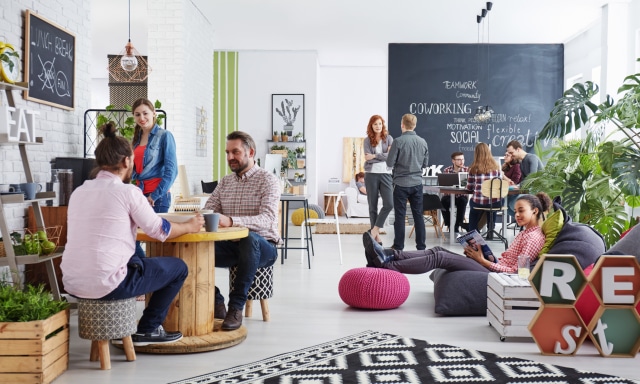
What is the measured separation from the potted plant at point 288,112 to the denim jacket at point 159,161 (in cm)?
901

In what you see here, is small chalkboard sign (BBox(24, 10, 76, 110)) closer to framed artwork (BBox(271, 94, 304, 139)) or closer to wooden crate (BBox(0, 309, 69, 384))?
wooden crate (BBox(0, 309, 69, 384))

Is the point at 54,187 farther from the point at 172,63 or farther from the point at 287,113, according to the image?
the point at 287,113

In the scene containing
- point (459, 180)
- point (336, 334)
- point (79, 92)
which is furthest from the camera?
point (459, 180)

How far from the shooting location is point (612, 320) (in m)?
3.84

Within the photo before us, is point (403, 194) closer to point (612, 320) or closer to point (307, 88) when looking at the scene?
point (612, 320)

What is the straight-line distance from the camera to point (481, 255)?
→ 203 inches

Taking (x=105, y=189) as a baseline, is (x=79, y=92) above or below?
above

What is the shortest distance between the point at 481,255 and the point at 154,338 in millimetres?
2498

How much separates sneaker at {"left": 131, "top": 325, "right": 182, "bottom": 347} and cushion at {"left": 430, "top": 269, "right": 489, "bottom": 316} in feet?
6.33

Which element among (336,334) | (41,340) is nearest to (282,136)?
(336,334)

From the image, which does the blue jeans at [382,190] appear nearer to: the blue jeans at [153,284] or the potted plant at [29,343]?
the blue jeans at [153,284]

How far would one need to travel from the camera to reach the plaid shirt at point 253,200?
445 centimetres

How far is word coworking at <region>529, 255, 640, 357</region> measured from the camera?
150 inches

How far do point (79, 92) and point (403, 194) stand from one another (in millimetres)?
3975
